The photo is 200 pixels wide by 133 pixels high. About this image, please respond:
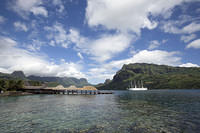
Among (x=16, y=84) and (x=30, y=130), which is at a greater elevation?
(x=16, y=84)

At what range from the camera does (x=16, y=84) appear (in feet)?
398

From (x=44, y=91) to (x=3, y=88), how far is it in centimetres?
3537

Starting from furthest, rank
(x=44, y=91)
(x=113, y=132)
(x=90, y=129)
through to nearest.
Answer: (x=44, y=91), (x=90, y=129), (x=113, y=132)

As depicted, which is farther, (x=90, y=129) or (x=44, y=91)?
(x=44, y=91)

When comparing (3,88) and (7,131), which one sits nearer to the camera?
(7,131)

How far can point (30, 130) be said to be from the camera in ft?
57.8

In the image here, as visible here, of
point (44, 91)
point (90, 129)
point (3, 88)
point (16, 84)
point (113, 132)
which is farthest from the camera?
point (44, 91)

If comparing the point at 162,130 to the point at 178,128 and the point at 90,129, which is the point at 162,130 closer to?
the point at 178,128

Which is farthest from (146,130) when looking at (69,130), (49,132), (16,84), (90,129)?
(16,84)

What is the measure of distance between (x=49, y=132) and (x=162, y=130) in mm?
15905

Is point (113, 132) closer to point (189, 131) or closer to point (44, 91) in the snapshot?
point (189, 131)

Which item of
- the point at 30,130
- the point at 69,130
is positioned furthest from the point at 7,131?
the point at 69,130

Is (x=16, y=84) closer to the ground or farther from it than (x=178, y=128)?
farther from it

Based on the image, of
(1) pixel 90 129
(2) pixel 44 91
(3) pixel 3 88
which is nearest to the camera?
(1) pixel 90 129
